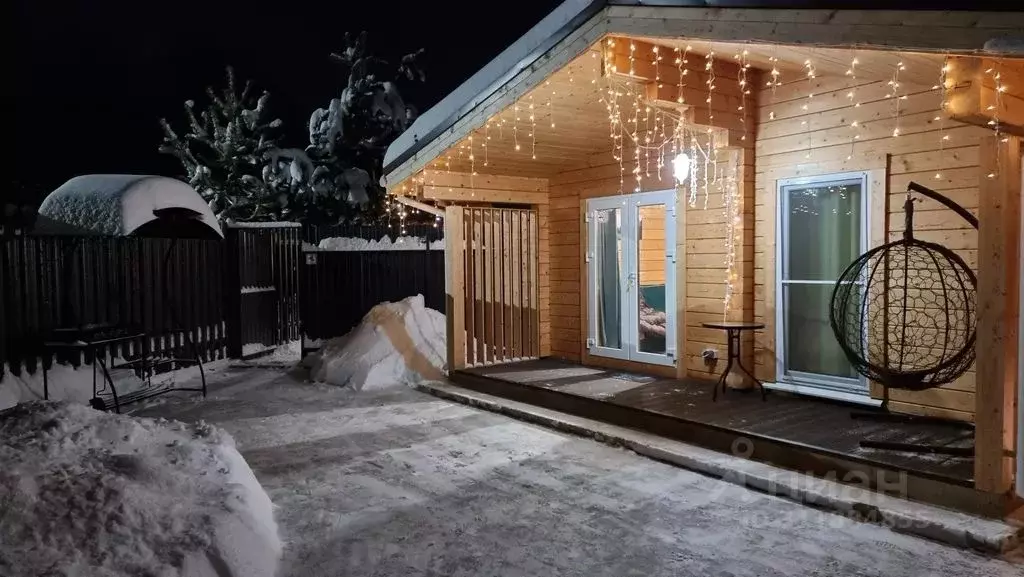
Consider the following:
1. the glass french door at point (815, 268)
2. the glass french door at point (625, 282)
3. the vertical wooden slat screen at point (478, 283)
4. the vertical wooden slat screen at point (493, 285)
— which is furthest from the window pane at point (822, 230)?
the vertical wooden slat screen at point (478, 283)

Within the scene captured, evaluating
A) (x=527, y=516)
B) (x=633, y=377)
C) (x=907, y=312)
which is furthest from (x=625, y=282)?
(x=527, y=516)

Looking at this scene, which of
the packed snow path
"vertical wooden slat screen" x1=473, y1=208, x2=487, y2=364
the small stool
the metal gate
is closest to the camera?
the packed snow path

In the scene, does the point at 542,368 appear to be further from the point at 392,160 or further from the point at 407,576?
the point at 407,576

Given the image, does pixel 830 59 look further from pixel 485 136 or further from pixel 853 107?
pixel 485 136

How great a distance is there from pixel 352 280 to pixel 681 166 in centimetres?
682

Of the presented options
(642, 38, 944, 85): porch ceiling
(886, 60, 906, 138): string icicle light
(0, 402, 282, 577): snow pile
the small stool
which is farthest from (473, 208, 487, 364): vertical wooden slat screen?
(886, 60, 906, 138): string icicle light

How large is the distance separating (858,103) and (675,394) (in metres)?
3.17

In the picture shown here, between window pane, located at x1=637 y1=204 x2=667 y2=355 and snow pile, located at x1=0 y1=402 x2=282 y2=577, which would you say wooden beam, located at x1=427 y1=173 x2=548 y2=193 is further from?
snow pile, located at x1=0 y1=402 x2=282 y2=577

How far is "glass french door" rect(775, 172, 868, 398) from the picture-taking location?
20.1 ft

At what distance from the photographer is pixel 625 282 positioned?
8414 millimetres

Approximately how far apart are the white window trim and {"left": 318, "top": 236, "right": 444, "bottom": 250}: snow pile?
303 inches

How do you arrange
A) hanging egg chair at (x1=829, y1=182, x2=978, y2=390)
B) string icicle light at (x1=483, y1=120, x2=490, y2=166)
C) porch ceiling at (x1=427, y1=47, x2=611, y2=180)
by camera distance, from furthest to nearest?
string icicle light at (x1=483, y1=120, x2=490, y2=166) → porch ceiling at (x1=427, y1=47, x2=611, y2=180) → hanging egg chair at (x1=829, y1=182, x2=978, y2=390)

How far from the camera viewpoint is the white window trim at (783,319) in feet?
19.6

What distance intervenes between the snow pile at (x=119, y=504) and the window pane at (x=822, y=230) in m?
5.15
